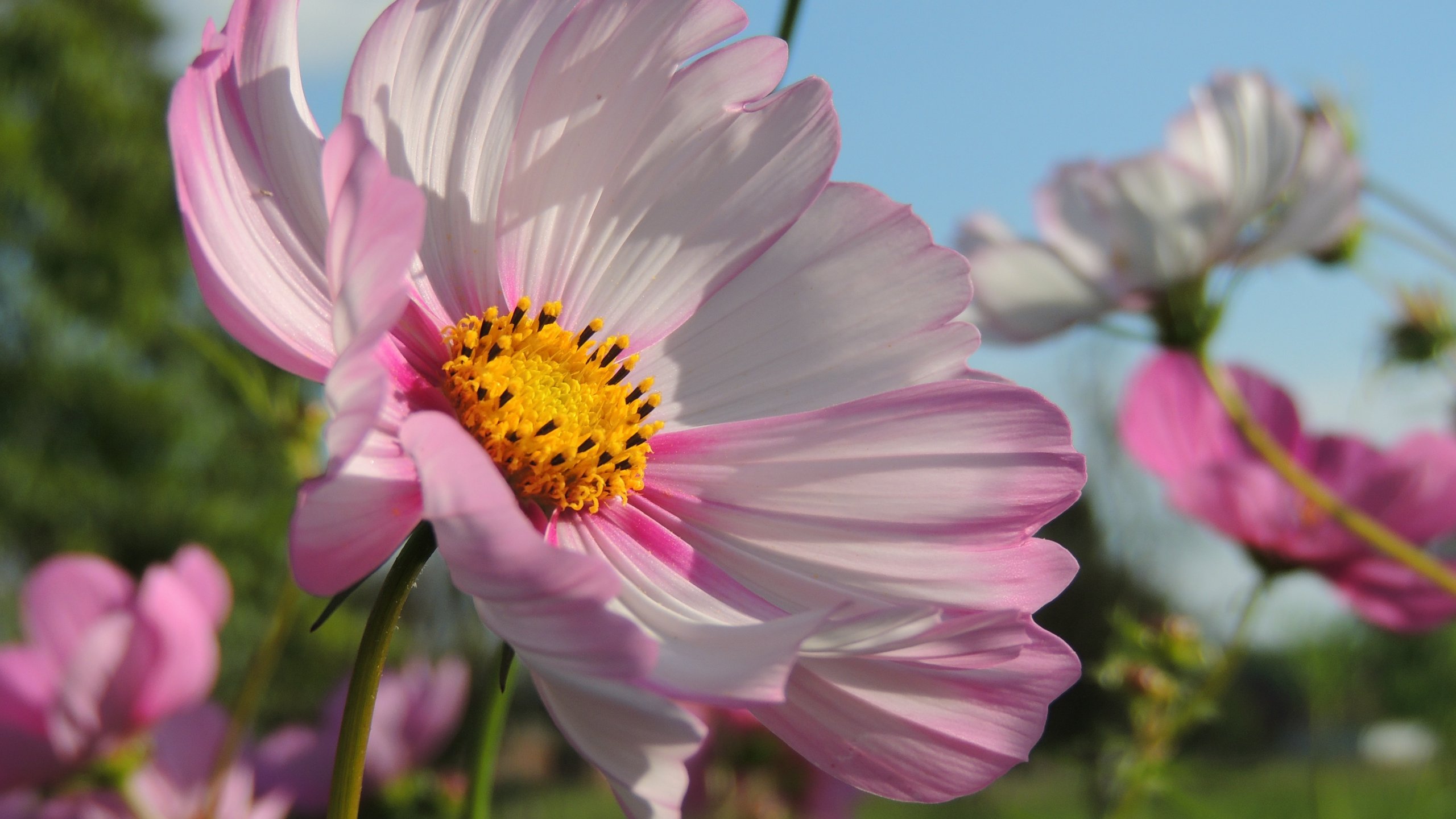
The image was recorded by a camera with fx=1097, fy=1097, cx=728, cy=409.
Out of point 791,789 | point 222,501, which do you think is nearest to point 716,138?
point 791,789

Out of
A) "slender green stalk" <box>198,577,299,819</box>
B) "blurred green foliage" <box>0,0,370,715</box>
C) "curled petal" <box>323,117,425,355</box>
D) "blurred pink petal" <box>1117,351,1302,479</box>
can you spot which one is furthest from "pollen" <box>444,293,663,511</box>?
"blurred green foliage" <box>0,0,370,715</box>

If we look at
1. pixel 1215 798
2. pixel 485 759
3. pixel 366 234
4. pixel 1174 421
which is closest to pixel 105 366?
pixel 1215 798

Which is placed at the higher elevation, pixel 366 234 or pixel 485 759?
pixel 366 234

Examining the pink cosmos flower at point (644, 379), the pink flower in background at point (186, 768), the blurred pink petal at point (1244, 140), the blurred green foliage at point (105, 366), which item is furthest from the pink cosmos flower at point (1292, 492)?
the blurred green foliage at point (105, 366)

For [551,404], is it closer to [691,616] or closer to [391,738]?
[691,616]

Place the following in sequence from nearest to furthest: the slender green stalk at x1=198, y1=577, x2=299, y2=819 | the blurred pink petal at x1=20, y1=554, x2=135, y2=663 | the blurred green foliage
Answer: the slender green stalk at x1=198, y1=577, x2=299, y2=819 → the blurred pink petal at x1=20, y1=554, x2=135, y2=663 → the blurred green foliage

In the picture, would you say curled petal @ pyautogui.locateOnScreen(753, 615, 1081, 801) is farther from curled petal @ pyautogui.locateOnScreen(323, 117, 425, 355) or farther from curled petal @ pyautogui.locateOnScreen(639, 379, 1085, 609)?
curled petal @ pyautogui.locateOnScreen(323, 117, 425, 355)
